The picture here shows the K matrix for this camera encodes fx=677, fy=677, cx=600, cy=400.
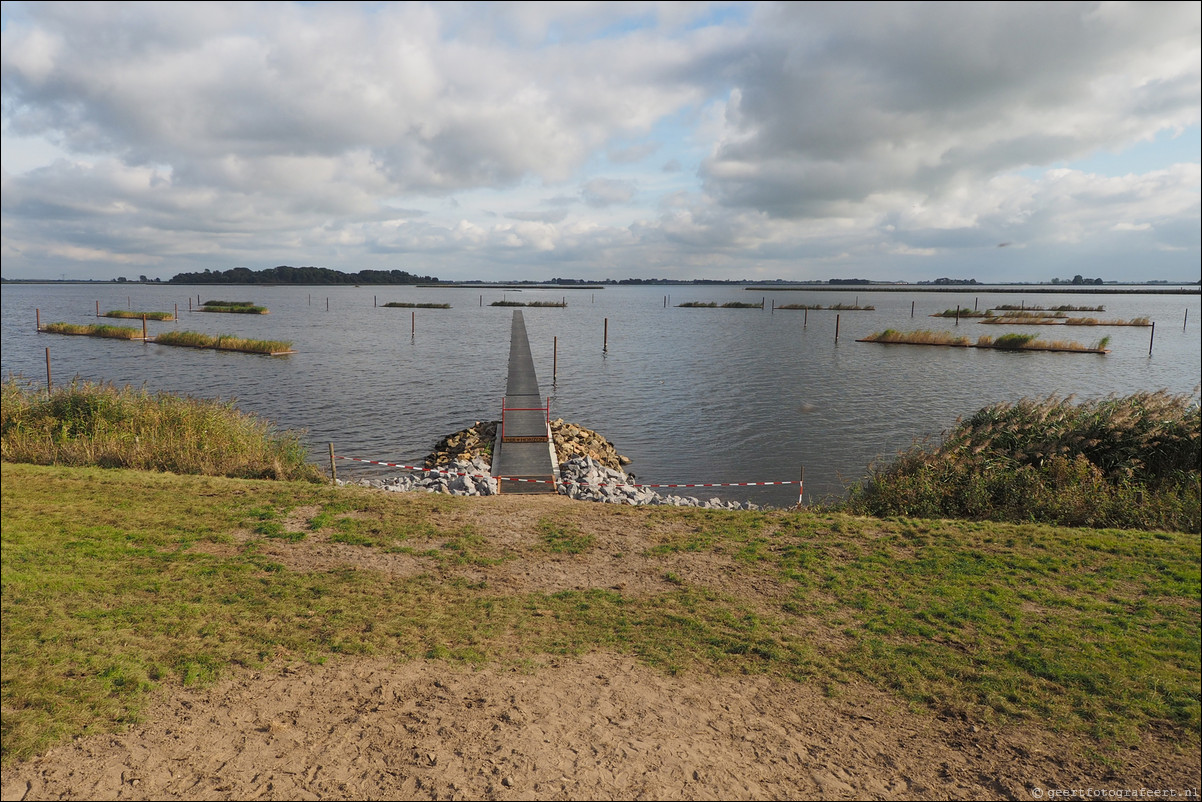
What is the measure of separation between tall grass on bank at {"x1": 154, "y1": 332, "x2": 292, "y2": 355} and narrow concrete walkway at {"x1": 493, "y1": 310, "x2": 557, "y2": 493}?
28.3 meters

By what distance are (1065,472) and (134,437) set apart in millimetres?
18827

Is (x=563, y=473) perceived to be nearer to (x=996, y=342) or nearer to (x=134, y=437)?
(x=134, y=437)

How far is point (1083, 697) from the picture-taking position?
588cm

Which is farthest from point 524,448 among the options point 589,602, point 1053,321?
point 1053,321

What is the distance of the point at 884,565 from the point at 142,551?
30.2ft

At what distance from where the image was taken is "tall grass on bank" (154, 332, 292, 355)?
49.0m

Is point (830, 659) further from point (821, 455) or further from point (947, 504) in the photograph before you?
point (821, 455)

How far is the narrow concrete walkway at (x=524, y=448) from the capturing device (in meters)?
16.0

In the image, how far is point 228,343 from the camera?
51.2 meters

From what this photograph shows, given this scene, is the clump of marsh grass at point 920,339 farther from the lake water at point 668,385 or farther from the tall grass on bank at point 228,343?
the tall grass on bank at point 228,343

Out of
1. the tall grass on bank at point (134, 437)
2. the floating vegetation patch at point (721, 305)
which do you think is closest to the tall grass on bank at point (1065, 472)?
the tall grass on bank at point (134, 437)

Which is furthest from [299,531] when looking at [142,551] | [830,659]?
[830,659]

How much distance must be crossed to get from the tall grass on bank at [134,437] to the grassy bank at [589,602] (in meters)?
2.02

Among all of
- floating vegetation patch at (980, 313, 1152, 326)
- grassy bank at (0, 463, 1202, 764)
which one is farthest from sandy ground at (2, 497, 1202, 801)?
floating vegetation patch at (980, 313, 1152, 326)
